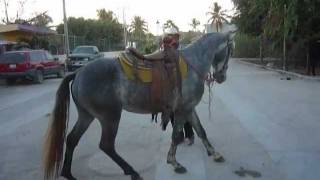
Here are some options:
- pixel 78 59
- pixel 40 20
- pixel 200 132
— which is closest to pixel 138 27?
pixel 40 20

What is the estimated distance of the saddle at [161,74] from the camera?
6254 mm

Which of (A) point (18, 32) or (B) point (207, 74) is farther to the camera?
(A) point (18, 32)

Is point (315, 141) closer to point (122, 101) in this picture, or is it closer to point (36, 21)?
point (122, 101)

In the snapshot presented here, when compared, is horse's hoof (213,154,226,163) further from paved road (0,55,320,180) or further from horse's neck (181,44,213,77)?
horse's neck (181,44,213,77)

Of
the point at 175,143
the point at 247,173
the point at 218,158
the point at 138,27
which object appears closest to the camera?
the point at 247,173

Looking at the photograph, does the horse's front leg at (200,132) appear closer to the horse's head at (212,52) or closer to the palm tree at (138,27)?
the horse's head at (212,52)

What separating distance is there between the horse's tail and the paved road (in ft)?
1.96

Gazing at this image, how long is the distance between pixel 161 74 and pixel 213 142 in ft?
8.22

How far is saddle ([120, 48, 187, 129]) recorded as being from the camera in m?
6.25

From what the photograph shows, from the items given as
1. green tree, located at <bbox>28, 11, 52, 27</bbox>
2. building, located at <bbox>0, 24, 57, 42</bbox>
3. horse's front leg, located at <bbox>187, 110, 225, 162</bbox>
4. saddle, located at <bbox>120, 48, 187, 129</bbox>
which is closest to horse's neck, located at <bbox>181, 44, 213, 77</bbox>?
saddle, located at <bbox>120, 48, 187, 129</bbox>

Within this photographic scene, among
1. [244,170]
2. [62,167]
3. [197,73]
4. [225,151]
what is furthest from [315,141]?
[62,167]

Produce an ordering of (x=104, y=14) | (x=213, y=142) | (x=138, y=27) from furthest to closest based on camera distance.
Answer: (x=138, y=27) → (x=104, y=14) → (x=213, y=142)

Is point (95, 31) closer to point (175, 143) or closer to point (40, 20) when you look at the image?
point (40, 20)

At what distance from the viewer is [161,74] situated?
6.31 m
